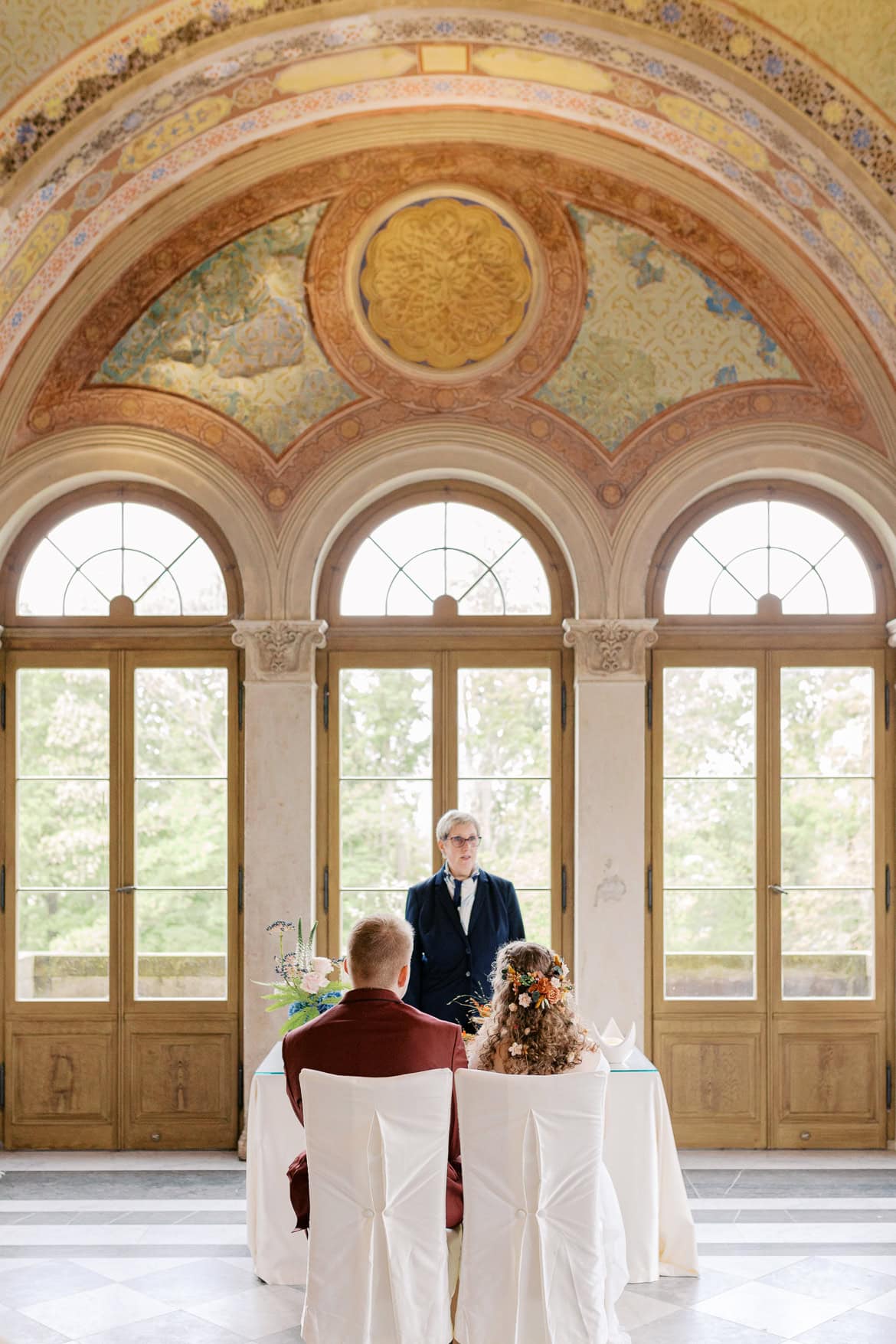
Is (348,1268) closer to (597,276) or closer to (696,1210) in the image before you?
Answer: (696,1210)

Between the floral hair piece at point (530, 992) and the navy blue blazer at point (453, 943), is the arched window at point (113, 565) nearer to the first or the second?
the navy blue blazer at point (453, 943)

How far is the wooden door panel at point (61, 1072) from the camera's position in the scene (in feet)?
21.3

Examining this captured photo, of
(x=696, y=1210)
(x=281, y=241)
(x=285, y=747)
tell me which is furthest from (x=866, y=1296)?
(x=281, y=241)

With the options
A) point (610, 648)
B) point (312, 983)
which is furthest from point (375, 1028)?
point (610, 648)

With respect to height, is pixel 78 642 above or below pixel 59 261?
below

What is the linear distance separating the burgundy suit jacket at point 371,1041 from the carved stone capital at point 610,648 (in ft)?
10.5

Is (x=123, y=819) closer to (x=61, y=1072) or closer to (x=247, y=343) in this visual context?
(x=61, y=1072)

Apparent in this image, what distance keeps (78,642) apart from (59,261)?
1.92 metres

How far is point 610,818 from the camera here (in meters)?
6.41

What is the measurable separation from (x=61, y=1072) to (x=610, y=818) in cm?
313

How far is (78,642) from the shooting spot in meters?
6.63

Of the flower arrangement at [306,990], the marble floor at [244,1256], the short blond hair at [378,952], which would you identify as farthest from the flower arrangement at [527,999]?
the marble floor at [244,1256]

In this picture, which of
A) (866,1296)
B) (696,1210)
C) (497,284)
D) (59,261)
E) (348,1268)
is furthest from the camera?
(497,284)

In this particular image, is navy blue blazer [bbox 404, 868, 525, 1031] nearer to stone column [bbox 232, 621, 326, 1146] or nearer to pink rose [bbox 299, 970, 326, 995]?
pink rose [bbox 299, 970, 326, 995]
